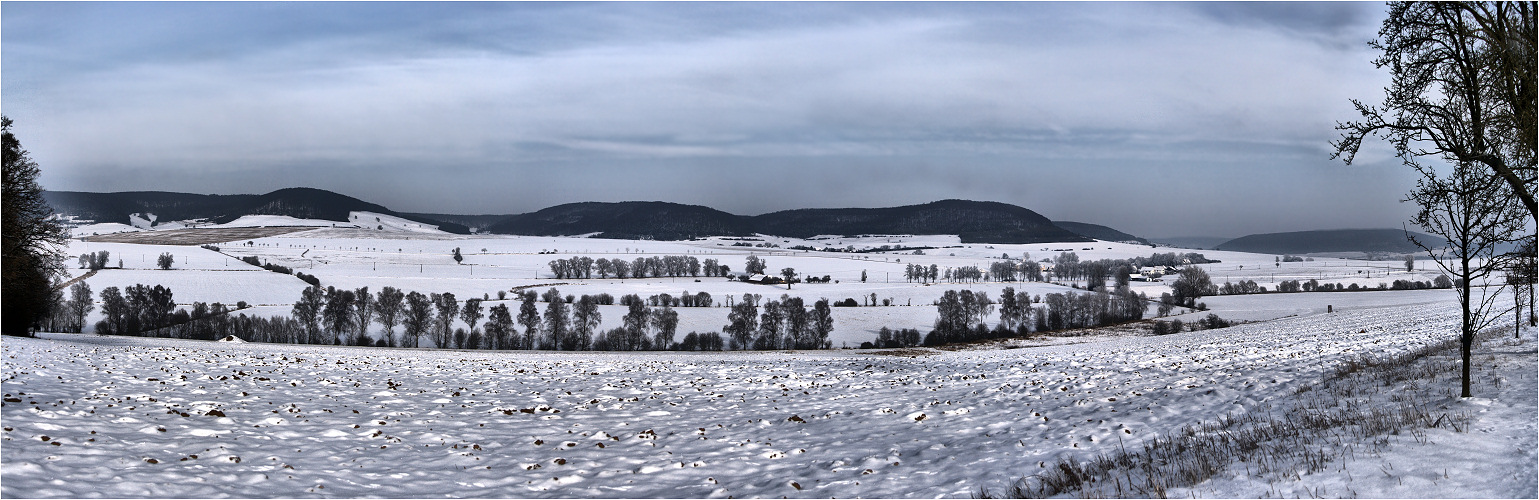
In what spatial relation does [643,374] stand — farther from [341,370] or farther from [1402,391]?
[1402,391]

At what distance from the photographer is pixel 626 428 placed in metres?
13.3

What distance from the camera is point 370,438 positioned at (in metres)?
11.7

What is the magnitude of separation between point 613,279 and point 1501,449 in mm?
144847

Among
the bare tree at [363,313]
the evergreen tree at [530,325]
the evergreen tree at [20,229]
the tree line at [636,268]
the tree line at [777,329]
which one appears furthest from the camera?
the tree line at [636,268]

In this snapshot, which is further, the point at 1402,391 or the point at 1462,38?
the point at 1462,38

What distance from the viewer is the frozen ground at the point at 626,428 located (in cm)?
868

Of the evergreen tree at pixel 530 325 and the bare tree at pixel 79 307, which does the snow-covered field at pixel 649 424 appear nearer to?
the evergreen tree at pixel 530 325

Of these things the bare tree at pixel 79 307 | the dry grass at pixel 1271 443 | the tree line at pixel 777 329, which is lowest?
the tree line at pixel 777 329

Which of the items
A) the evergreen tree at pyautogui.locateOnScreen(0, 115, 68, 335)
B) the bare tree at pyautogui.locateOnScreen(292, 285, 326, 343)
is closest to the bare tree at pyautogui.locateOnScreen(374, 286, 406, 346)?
the bare tree at pyautogui.locateOnScreen(292, 285, 326, 343)

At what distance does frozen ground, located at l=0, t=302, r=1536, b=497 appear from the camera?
868 centimetres

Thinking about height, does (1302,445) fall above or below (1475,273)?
below

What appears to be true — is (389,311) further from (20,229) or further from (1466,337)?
(1466,337)

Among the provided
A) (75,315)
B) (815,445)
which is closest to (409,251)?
(75,315)

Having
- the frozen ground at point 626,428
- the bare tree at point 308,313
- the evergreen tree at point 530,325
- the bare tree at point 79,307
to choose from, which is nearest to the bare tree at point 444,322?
the evergreen tree at point 530,325
